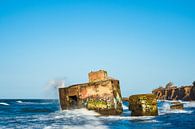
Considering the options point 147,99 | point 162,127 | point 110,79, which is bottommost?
point 162,127

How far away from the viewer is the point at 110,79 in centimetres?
2109

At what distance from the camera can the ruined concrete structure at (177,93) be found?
69675 millimetres

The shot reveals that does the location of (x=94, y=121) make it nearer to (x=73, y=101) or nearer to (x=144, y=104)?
(x=144, y=104)

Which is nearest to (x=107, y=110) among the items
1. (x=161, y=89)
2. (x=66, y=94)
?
(x=66, y=94)

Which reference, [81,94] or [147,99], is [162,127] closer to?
[147,99]

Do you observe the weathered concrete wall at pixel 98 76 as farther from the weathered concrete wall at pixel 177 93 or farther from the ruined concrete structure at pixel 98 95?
the weathered concrete wall at pixel 177 93

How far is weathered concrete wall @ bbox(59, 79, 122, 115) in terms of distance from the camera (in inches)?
812

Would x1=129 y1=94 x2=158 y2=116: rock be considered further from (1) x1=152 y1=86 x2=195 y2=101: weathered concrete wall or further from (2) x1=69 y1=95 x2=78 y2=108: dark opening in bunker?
(1) x1=152 y1=86 x2=195 y2=101: weathered concrete wall

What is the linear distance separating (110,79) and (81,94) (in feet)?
8.36

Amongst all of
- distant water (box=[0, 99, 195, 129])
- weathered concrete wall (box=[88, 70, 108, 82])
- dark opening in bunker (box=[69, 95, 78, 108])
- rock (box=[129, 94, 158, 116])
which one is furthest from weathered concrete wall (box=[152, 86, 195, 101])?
rock (box=[129, 94, 158, 116])

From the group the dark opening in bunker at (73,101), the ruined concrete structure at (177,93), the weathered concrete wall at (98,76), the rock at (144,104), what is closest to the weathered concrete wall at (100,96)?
the dark opening in bunker at (73,101)

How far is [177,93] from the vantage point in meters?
78.9

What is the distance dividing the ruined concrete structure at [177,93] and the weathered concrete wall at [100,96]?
1999 inches

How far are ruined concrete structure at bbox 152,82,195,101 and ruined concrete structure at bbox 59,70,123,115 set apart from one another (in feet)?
165
